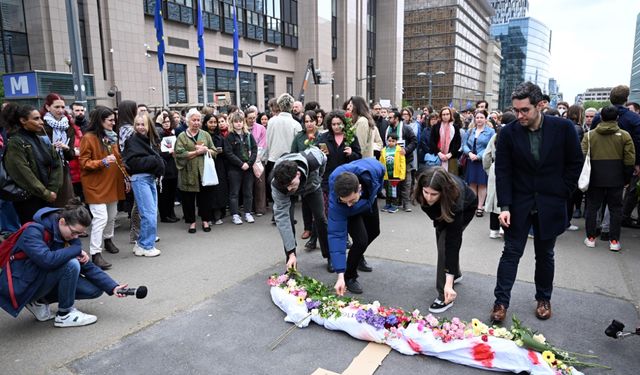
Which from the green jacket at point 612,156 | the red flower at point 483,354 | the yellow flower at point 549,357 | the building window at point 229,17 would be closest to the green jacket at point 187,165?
the red flower at point 483,354

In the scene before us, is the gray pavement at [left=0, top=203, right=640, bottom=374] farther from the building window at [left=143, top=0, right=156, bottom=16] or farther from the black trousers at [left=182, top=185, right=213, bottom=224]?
the building window at [left=143, top=0, right=156, bottom=16]

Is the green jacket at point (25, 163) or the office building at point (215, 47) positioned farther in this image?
the office building at point (215, 47)

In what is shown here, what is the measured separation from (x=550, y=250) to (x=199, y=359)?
114 inches

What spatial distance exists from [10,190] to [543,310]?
5.35m

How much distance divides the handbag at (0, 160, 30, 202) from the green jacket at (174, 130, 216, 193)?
2.27 m

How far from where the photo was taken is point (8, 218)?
5824mm

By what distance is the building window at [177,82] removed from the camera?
29672 millimetres

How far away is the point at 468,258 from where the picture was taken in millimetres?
5316

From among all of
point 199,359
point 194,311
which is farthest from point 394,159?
point 199,359

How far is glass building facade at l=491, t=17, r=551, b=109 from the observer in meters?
126

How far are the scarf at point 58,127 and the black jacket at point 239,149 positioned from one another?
2280 mm

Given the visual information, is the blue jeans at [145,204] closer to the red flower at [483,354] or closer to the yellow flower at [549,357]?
the red flower at [483,354]

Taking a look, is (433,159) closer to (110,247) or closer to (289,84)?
(110,247)

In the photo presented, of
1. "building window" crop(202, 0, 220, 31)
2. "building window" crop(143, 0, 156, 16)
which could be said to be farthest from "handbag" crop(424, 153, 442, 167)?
"building window" crop(202, 0, 220, 31)
